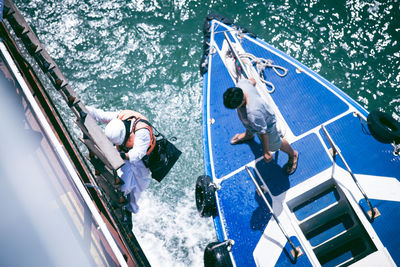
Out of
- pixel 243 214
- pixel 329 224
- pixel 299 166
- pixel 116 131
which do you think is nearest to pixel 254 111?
pixel 299 166

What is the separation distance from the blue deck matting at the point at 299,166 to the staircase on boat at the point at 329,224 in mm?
256

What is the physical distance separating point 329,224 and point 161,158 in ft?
10.5

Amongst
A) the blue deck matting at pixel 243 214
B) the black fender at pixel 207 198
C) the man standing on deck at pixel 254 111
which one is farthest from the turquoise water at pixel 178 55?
the man standing on deck at pixel 254 111

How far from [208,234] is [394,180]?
11.4 feet

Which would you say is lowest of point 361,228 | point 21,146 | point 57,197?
point 361,228

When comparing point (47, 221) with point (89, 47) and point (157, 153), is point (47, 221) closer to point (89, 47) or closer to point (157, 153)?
point (157, 153)

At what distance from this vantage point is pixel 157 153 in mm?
4598

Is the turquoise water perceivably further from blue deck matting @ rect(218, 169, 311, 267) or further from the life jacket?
the life jacket

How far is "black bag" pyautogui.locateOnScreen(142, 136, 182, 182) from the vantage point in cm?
452

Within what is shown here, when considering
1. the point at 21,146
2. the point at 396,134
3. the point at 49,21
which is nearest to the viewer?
the point at 21,146

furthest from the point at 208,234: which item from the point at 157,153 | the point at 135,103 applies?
the point at 135,103

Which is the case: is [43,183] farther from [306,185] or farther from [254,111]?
[306,185]

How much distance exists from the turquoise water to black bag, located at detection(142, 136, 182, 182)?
331 millimetres

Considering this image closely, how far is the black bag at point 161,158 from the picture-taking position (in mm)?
4520
